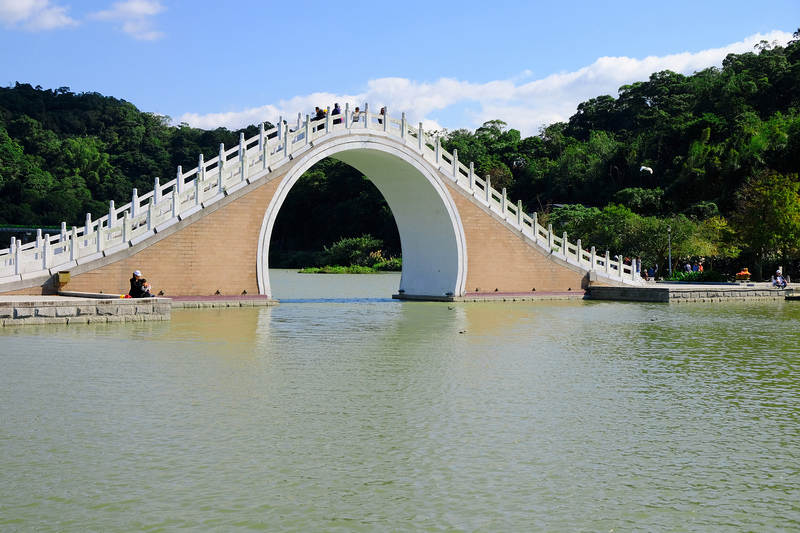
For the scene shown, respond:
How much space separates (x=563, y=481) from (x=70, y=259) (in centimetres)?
1522

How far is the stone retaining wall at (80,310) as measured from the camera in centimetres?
1498

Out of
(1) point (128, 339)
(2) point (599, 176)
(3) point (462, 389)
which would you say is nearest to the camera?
(3) point (462, 389)

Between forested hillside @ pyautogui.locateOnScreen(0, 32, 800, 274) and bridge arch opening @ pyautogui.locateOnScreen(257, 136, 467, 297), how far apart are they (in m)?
12.5

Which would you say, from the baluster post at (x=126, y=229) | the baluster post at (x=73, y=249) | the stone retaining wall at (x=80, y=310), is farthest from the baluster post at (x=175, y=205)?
the stone retaining wall at (x=80, y=310)

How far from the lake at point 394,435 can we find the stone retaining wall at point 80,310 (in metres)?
1.70

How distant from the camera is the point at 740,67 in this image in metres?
62.7

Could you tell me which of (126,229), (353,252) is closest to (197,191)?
(126,229)

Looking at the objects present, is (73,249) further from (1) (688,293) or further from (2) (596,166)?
(2) (596,166)

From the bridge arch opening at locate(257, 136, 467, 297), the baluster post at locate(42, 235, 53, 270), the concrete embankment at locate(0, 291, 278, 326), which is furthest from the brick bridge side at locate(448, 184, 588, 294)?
the baluster post at locate(42, 235, 53, 270)

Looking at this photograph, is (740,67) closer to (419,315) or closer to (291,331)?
(419,315)

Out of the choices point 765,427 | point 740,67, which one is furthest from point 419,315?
point 740,67

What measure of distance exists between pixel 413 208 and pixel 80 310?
41.7ft

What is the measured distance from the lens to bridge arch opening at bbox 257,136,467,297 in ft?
74.5

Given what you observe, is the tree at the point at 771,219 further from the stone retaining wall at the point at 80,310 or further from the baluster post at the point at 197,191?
the stone retaining wall at the point at 80,310
